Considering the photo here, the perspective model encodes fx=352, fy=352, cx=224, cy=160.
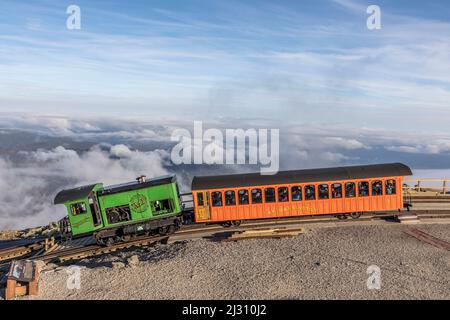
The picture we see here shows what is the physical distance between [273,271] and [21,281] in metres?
10.5

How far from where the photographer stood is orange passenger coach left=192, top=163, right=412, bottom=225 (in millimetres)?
21656

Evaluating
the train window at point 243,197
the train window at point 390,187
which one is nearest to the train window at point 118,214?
the train window at point 243,197

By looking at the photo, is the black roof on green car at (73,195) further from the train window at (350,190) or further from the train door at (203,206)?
the train window at (350,190)

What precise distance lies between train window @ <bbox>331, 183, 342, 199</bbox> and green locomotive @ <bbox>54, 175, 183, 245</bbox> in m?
9.52

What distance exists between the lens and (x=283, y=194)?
71.4 feet

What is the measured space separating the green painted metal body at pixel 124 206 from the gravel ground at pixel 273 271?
7.61 ft

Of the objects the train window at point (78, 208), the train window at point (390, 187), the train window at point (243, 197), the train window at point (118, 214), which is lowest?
the train window at point (118, 214)

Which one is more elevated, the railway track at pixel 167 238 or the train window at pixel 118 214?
the train window at pixel 118 214

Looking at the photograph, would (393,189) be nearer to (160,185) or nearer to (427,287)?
(427,287)

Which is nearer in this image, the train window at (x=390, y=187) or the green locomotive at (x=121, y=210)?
the green locomotive at (x=121, y=210)

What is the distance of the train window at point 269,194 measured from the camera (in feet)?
71.2

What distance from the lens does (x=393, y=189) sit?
21828 millimetres

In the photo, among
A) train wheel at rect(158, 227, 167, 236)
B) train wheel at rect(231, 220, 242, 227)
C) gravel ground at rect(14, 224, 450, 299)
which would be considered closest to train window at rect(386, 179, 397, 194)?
gravel ground at rect(14, 224, 450, 299)
